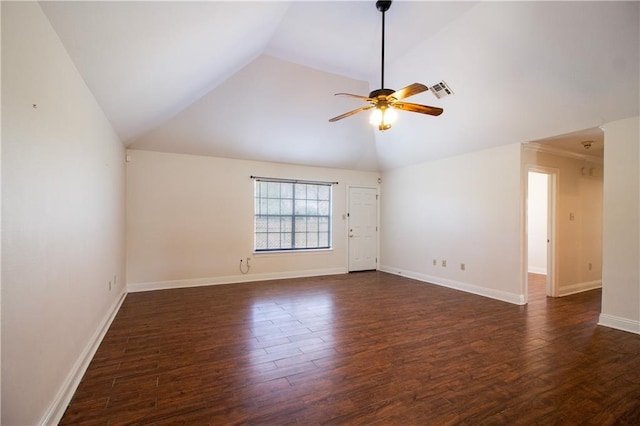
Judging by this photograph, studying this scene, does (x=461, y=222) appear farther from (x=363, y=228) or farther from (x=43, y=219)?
(x=43, y=219)

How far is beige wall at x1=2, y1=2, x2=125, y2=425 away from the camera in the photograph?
1395 mm

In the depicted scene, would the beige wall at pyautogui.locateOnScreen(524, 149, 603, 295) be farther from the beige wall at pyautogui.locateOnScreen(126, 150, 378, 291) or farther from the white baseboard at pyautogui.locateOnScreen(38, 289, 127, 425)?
the white baseboard at pyautogui.locateOnScreen(38, 289, 127, 425)

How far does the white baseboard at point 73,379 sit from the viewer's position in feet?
5.91

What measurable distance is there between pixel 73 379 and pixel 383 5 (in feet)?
13.7

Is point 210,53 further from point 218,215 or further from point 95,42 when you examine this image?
point 218,215

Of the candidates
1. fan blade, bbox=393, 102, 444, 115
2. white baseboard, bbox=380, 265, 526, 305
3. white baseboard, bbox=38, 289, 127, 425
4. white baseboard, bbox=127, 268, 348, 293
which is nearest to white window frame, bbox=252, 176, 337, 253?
white baseboard, bbox=127, 268, 348, 293

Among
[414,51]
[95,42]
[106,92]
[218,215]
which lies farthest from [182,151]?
[414,51]

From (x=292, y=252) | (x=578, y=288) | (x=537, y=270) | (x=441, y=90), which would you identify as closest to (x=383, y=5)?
(x=441, y=90)

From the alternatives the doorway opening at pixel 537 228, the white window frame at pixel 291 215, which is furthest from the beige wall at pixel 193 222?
the doorway opening at pixel 537 228

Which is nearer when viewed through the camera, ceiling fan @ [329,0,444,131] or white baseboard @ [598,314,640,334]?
ceiling fan @ [329,0,444,131]

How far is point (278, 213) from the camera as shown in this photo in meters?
6.38

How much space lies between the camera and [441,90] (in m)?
4.23

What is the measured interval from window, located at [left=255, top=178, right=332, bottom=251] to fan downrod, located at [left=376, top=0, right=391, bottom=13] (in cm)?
384

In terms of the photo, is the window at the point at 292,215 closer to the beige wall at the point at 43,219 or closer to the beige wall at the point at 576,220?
the beige wall at the point at 43,219
